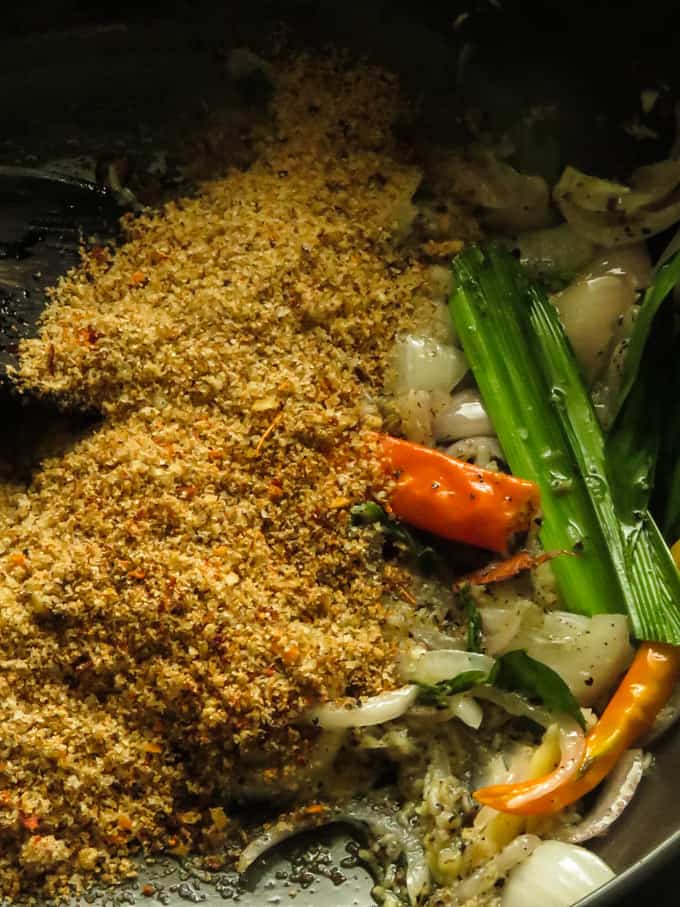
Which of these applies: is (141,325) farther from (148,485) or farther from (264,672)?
(264,672)

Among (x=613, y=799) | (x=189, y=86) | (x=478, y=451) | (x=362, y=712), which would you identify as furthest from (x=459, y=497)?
(x=189, y=86)

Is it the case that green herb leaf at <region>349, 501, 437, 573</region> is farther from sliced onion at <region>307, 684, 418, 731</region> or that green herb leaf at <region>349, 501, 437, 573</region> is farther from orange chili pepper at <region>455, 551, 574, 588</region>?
sliced onion at <region>307, 684, 418, 731</region>

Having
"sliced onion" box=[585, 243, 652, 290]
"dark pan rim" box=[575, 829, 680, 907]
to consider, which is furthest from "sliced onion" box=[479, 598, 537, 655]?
"sliced onion" box=[585, 243, 652, 290]

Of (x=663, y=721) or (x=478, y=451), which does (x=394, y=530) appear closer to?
(x=478, y=451)

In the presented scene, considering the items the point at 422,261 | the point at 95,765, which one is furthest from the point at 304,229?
the point at 95,765

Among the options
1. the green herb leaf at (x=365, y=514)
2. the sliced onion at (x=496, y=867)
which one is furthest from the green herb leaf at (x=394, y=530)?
the sliced onion at (x=496, y=867)

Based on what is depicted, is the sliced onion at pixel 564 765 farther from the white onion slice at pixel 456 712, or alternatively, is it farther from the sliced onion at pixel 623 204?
the sliced onion at pixel 623 204
